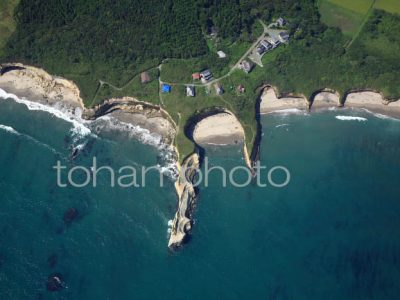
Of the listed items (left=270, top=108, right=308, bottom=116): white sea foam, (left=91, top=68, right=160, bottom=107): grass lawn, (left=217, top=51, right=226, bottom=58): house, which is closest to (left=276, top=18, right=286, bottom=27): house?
(left=217, top=51, right=226, bottom=58): house

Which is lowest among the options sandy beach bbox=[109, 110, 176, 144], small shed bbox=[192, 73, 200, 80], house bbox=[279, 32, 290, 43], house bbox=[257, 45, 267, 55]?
sandy beach bbox=[109, 110, 176, 144]

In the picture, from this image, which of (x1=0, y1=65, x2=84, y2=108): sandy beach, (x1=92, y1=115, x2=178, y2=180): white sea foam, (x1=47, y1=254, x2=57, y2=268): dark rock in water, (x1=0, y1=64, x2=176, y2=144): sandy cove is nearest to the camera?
(x1=47, y1=254, x2=57, y2=268): dark rock in water

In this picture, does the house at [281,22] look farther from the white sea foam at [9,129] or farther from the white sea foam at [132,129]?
the white sea foam at [9,129]

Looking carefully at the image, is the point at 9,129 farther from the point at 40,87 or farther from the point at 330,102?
the point at 330,102

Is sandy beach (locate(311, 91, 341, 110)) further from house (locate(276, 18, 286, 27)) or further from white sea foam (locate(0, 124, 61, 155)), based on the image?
white sea foam (locate(0, 124, 61, 155))

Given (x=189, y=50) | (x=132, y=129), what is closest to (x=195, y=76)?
(x=189, y=50)

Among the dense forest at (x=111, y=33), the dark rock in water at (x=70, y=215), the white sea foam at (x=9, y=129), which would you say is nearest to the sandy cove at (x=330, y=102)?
the dense forest at (x=111, y=33)

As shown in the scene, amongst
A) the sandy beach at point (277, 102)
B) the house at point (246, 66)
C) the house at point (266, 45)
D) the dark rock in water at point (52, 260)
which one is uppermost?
the house at point (266, 45)
